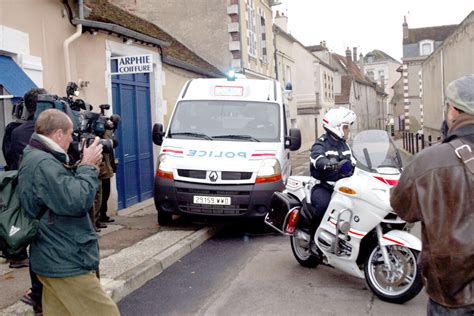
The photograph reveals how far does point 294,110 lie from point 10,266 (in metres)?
29.7

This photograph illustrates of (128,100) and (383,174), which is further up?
(128,100)

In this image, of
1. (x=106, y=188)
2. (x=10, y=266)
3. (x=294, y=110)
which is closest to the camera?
(x=10, y=266)

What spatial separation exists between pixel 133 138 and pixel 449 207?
369 inches

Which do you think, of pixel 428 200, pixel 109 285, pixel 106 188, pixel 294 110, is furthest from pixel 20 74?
pixel 294 110

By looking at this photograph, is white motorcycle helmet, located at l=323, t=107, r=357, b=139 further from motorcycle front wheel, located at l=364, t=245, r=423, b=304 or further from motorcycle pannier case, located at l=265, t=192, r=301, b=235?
motorcycle front wheel, located at l=364, t=245, r=423, b=304

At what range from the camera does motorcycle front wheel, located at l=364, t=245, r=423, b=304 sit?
16.0ft

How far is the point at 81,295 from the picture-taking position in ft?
10.8

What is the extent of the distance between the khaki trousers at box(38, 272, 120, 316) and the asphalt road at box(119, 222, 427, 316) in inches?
68.8

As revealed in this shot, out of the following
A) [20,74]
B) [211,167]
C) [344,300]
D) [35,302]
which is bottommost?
[344,300]

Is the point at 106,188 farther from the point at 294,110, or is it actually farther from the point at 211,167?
the point at 294,110

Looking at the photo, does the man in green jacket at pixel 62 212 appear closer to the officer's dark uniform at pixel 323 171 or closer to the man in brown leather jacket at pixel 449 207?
the man in brown leather jacket at pixel 449 207

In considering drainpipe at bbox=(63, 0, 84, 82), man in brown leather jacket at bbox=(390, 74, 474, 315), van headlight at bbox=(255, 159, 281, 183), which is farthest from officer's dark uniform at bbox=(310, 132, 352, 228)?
drainpipe at bbox=(63, 0, 84, 82)

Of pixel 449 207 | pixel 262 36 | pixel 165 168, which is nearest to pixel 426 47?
pixel 262 36

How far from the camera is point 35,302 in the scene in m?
4.48
